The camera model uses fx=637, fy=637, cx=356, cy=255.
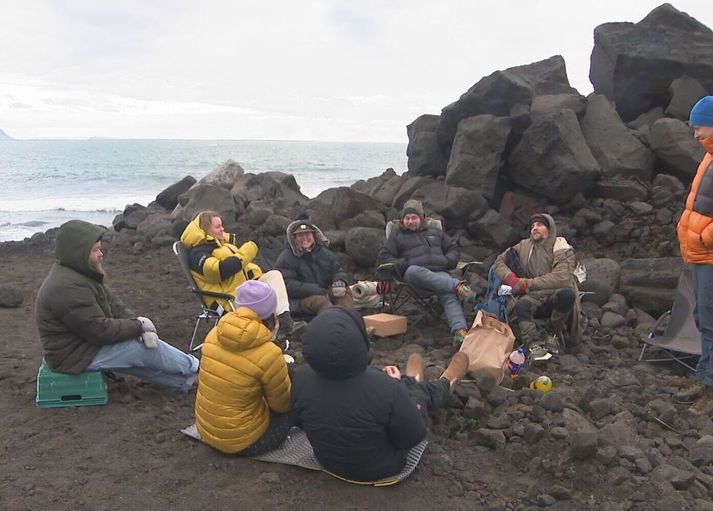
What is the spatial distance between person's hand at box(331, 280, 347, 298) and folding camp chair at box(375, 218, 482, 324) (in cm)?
40

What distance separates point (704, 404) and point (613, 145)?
232 inches

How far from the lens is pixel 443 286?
6523 mm

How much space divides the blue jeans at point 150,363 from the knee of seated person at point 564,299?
326 centimetres

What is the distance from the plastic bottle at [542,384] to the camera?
16.2 ft

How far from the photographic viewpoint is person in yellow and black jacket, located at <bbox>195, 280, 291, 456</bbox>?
350cm

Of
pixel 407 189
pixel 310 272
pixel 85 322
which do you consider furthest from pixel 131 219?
pixel 85 322

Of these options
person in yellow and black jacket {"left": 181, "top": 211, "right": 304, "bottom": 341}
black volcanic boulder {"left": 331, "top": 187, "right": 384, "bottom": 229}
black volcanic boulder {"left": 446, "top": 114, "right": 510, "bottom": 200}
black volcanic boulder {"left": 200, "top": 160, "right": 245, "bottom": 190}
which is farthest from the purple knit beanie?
black volcanic boulder {"left": 200, "top": 160, "right": 245, "bottom": 190}

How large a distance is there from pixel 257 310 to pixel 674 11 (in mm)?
10625

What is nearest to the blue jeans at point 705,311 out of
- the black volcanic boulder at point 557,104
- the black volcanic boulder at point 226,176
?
the black volcanic boulder at point 557,104

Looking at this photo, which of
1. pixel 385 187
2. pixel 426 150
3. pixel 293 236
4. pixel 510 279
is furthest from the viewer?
pixel 385 187

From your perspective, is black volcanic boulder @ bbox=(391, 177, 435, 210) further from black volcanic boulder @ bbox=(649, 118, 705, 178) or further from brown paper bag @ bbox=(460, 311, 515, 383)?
brown paper bag @ bbox=(460, 311, 515, 383)

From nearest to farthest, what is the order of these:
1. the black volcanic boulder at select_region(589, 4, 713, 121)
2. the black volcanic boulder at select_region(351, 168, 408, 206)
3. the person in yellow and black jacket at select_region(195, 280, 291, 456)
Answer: the person in yellow and black jacket at select_region(195, 280, 291, 456) < the black volcanic boulder at select_region(589, 4, 713, 121) < the black volcanic boulder at select_region(351, 168, 408, 206)

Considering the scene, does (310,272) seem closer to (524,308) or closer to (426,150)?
(524,308)

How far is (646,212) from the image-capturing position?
9.04 meters
